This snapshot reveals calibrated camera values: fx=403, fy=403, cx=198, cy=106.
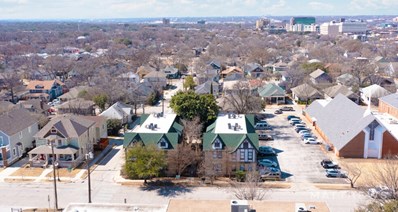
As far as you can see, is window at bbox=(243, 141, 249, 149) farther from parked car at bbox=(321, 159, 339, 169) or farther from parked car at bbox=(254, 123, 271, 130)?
parked car at bbox=(254, 123, 271, 130)

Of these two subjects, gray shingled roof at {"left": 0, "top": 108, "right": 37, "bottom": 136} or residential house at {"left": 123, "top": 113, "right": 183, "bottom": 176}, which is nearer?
residential house at {"left": 123, "top": 113, "right": 183, "bottom": 176}

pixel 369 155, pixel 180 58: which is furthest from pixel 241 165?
pixel 180 58

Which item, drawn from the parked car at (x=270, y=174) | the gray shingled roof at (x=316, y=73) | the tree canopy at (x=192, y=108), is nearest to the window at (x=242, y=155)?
the parked car at (x=270, y=174)

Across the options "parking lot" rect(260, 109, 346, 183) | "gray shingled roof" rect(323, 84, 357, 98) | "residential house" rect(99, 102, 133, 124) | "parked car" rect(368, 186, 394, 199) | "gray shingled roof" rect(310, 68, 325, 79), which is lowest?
"parking lot" rect(260, 109, 346, 183)

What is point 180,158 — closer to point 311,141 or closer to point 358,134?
point 311,141

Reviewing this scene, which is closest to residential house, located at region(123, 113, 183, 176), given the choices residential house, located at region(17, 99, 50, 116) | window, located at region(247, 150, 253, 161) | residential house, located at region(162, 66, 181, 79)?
window, located at region(247, 150, 253, 161)

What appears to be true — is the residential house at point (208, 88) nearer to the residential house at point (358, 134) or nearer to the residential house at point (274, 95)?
the residential house at point (274, 95)
